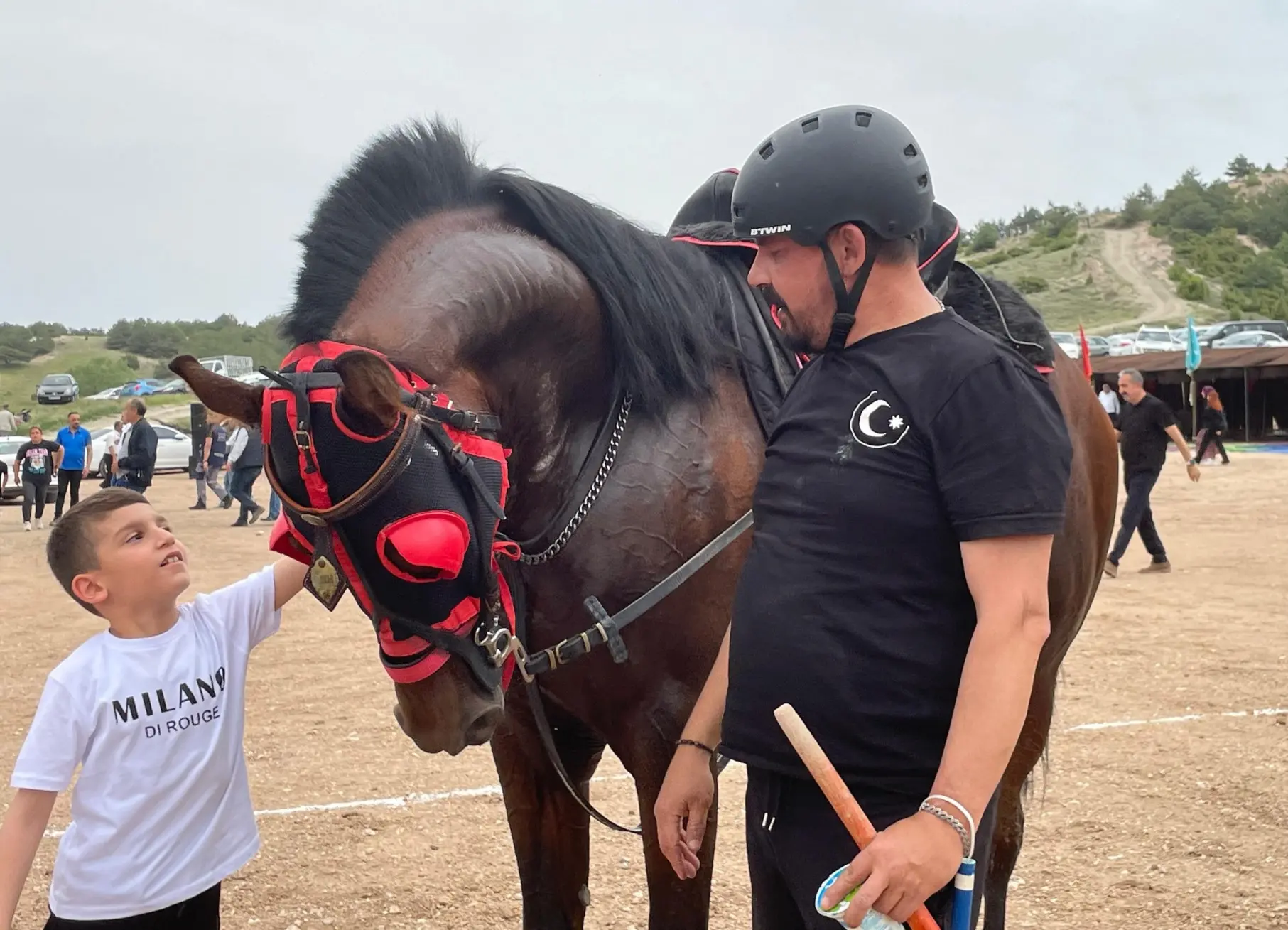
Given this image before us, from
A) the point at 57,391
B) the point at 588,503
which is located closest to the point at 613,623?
the point at 588,503

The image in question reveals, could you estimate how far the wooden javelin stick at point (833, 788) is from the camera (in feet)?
4.55

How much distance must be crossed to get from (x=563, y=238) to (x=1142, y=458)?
877 cm

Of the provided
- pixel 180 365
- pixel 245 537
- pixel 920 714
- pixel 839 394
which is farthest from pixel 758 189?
pixel 245 537

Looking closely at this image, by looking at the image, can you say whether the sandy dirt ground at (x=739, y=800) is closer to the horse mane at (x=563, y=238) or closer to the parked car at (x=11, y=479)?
the horse mane at (x=563, y=238)

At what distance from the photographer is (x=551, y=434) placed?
2.40 meters

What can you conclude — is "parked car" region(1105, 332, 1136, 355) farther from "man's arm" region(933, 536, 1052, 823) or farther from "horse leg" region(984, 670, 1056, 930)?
"man's arm" region(933, 536, 1052, 823)

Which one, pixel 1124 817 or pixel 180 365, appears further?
pixel 1124 817

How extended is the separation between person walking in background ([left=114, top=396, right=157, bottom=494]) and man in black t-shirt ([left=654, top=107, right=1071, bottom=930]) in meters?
13.2

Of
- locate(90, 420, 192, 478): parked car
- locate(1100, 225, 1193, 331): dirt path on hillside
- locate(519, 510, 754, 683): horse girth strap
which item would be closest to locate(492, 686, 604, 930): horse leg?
locate(519, 510, 754, 683): horse girth strap

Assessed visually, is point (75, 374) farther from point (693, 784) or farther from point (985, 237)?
point (693, 784)

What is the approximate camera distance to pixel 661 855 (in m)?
2.39

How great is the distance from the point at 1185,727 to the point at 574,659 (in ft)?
13.6

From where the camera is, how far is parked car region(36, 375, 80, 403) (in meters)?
46.3

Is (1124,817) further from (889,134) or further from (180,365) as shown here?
(180,365)
